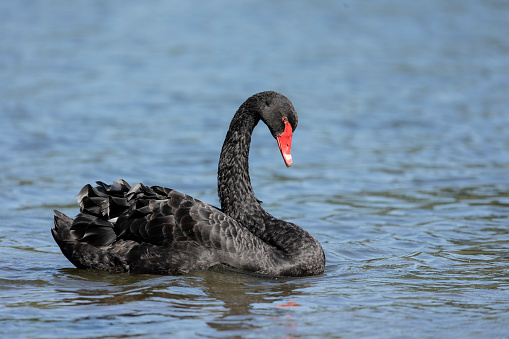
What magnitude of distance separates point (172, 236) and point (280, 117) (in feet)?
4.72

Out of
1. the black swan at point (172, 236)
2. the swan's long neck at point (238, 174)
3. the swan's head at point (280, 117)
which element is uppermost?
the swan's head at point (280, 117)

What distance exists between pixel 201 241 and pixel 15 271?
163cm

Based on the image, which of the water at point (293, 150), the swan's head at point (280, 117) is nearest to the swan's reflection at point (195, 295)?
the water at point (293, 150)

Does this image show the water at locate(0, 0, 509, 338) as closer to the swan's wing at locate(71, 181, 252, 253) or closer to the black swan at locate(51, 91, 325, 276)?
the black swan at locate(51, 91, 325, 276)

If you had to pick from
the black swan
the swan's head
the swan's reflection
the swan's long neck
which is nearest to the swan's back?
the black swan

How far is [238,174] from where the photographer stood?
691 cm

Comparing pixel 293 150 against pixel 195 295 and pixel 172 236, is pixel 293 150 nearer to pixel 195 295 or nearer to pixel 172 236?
pixel 172 236

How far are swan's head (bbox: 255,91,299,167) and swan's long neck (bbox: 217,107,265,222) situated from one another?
0.72 ft

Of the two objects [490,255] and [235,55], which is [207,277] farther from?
[235,55]

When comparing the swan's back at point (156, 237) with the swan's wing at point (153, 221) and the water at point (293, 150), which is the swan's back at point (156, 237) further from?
the water at point (293, 150)

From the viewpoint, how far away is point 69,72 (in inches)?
651

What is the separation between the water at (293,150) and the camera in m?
5.44

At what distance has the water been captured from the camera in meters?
5.44

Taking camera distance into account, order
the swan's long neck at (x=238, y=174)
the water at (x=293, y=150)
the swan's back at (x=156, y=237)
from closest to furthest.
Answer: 1. the water at (x=293, y=150)
2. the swan's back at (x=156, y=237)
3. the swan's long neck at (x=238, y=174)
